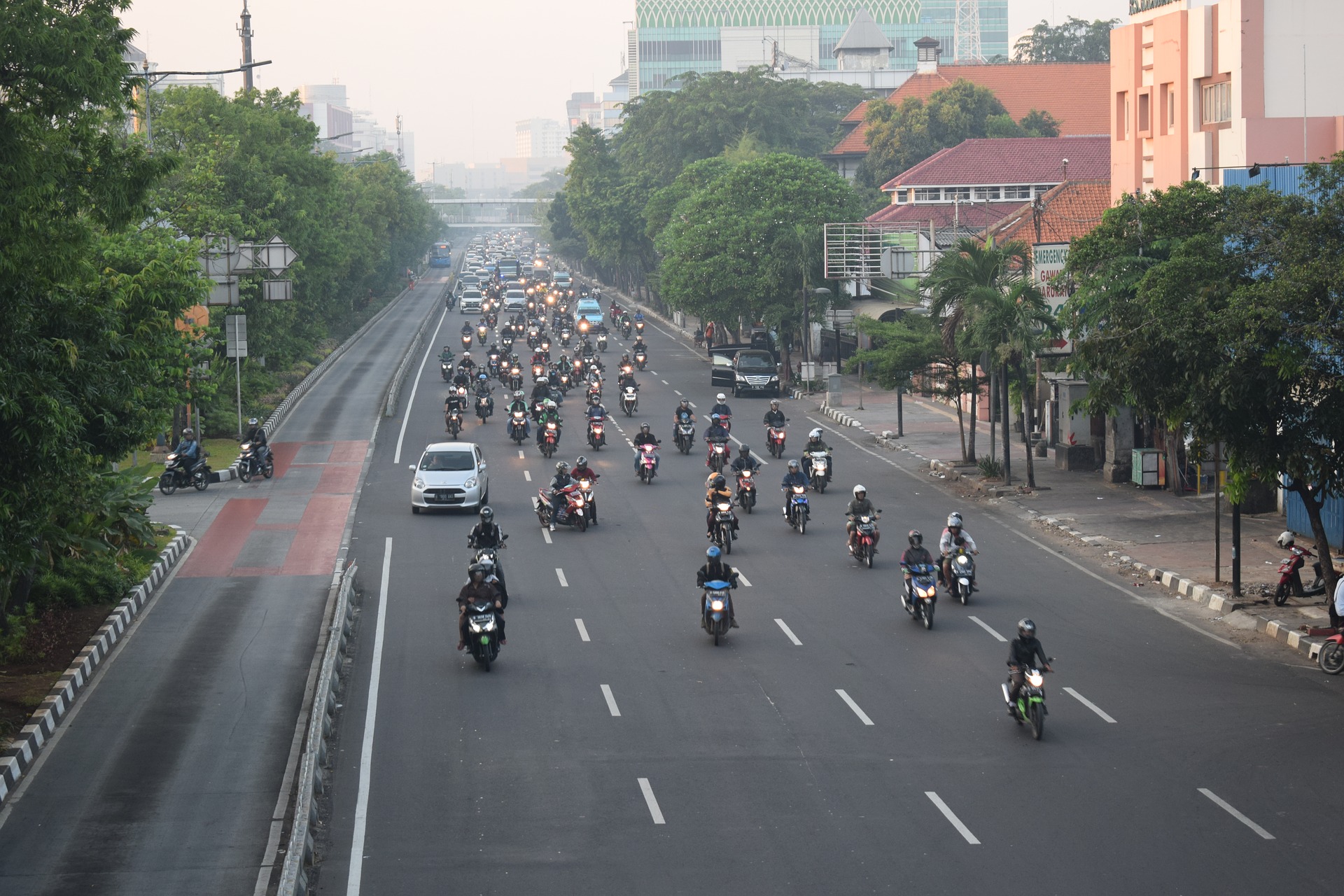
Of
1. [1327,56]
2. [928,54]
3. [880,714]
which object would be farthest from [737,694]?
[928,54]

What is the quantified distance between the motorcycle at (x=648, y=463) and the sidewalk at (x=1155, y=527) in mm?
7203

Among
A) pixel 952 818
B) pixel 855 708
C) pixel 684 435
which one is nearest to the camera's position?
pixel 952 818

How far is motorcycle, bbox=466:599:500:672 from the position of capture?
1920 centimetres

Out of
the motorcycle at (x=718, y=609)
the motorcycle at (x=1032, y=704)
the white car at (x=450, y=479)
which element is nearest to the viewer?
the motorcycle at (x=1032, y=704)

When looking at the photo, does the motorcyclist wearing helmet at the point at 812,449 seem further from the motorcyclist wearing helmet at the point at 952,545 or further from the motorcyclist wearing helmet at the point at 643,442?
the motorcyclist wearing helmet at the point at 952,545

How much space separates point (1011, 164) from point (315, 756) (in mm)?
62852

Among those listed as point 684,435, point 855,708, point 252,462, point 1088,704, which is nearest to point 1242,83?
point 684,435

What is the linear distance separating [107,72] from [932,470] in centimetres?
2690

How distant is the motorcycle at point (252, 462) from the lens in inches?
1479

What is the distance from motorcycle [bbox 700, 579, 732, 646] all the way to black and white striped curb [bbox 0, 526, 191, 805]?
8226 mm

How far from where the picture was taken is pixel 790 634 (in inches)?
832

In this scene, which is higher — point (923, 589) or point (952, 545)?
point (952, 545)

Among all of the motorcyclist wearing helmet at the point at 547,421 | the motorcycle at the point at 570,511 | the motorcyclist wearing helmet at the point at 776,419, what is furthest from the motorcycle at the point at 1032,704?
the motorcyclist wearing helmet at the point at 547,421

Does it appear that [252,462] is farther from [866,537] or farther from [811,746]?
[811,746]
